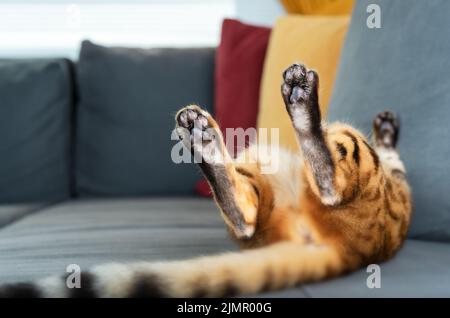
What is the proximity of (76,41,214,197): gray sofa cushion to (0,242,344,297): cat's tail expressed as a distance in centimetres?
105

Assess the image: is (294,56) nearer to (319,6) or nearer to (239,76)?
(239,76)

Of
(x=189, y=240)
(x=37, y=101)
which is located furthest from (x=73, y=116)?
(x=189, y=240)

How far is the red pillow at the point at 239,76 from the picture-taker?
1793 mm

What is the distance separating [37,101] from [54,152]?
0.19 m

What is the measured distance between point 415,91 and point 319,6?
135 cm

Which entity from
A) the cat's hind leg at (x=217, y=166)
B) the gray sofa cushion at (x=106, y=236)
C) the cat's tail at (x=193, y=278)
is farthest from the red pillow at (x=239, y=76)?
the cat's tail at (x=193, y=278)

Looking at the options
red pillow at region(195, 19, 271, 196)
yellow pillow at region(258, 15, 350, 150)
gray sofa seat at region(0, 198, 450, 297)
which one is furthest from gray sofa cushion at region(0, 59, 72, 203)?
yellow pillow at region(258, 15, 350, 150)

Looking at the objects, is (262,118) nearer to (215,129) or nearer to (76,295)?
(215,129)

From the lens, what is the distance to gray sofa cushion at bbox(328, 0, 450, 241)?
3.31 ft

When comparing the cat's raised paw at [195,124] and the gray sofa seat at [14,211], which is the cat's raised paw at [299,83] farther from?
the gray sofa seat at [14,211]

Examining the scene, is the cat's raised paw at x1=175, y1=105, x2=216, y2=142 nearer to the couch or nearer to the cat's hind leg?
the cat's hind leg

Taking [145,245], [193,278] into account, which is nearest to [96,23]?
[145,245]

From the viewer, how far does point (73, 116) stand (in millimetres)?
2018

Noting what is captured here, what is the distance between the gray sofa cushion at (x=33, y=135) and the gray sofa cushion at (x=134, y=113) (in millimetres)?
65
